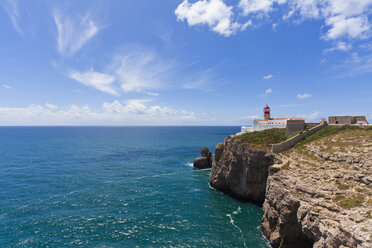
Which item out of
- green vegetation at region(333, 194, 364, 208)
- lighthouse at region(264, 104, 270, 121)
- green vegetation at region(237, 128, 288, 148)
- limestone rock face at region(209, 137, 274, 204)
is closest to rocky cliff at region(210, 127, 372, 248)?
green vegetation at region(333, 194, 364, 208)

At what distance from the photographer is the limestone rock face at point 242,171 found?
147 ft

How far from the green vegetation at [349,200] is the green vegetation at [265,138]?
76.3 ft

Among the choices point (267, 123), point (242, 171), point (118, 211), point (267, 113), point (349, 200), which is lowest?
point (118, 211)

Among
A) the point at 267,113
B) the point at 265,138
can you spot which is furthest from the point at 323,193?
the point at 267,113

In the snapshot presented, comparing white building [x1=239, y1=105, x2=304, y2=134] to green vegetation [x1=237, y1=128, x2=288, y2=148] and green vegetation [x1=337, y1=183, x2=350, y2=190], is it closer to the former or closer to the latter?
green vegetation [x1=237, y1=128, x2=288, y2=148]

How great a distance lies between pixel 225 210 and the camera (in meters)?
41.9

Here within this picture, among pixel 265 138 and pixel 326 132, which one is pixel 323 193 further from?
pixel 265 138

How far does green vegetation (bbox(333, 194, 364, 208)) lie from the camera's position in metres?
21.9

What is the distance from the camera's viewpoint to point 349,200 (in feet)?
73.8

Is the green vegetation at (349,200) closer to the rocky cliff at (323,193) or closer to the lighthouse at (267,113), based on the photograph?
the rocky cliff at (323,193)

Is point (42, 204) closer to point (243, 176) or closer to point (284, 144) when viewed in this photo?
point (243, 176)

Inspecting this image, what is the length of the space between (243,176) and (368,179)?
26657 mm

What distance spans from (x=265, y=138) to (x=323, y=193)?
88.4 feet

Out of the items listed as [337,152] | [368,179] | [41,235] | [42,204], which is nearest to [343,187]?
[368,179]
